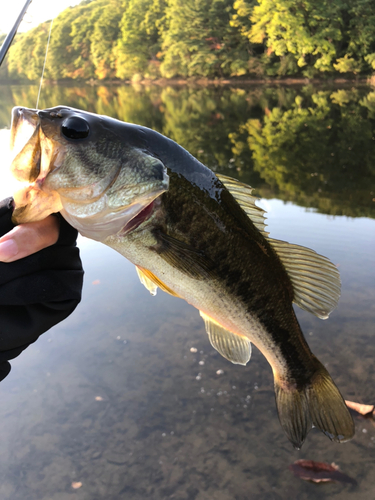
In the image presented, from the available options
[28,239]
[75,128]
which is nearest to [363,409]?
[28,239]

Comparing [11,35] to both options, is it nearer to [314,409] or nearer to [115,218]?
[115,218]

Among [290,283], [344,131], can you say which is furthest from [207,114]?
[290,283]

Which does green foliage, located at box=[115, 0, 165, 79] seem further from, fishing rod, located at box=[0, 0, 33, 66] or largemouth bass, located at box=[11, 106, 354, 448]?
largemouth bass, located at box=[11, 106, 354, 448]

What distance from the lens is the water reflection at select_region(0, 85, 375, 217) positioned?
376 inches

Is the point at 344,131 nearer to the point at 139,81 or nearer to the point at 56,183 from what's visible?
the point at 56,183

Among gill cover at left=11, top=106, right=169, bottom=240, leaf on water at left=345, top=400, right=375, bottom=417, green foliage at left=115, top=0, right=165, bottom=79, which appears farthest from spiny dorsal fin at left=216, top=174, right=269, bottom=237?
green foliage at left=115, top=0, right=165, bottom=79

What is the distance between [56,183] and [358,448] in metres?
3.34

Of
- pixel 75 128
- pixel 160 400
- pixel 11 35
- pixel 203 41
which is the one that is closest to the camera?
pixel 75 128

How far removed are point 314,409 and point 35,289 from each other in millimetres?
1586

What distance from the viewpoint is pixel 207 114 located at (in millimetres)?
25688

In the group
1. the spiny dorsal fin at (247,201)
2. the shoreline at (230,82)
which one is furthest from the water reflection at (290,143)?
the shoreline at (230,82)

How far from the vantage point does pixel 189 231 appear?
5.69ft

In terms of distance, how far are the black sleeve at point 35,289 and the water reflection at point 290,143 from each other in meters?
0.79

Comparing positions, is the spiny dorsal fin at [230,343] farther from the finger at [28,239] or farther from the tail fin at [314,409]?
the finger at [28,239]
